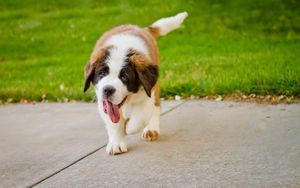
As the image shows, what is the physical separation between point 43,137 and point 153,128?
1227 millimetres

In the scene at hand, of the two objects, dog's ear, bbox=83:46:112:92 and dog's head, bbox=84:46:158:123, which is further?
dog's ear, bbox=83:46:112:92

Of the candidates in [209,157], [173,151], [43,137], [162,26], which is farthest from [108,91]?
[162,26]

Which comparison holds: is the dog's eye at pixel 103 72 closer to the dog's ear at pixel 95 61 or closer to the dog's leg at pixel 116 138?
the dog's ear at pixel 95 61

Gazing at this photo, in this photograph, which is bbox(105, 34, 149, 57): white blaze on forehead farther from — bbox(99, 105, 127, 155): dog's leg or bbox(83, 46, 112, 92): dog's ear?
bbox(99, 105, 127, 155): dog's leg

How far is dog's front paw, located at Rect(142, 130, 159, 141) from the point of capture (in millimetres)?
5445

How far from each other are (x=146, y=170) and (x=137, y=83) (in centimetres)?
84

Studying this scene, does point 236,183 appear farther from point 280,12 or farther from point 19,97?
point 280,12

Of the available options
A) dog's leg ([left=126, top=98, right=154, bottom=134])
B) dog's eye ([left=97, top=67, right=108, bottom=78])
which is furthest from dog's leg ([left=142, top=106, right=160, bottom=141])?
dog's eye ([left=97, top=67, right=108, bottom=78])

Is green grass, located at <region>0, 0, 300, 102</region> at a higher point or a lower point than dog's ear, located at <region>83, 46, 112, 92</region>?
lower

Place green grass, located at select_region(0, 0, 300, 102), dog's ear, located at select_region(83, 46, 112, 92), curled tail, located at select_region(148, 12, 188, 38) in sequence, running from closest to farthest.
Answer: dog's ear, located at select_region(83, 46, 112, 92) < curled tail, located at select_region(148, 12, 188, 38) < green grass, located at select_region(0, 0, 300, 102)

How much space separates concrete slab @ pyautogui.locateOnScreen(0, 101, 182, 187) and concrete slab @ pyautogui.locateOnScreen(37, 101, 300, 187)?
0.25 meters

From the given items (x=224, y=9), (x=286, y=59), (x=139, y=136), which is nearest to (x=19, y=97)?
(x=139, y=136)

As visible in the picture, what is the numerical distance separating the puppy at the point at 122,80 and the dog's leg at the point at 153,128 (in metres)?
0.14

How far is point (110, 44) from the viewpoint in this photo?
4988 millimetres
